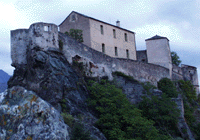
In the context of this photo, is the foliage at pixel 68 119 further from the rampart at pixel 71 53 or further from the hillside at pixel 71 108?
the rampart at pixel 71 53

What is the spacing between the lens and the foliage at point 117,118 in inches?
629

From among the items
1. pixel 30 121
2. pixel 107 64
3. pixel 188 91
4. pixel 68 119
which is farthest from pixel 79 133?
pixel 188 91

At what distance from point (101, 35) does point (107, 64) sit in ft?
22.0

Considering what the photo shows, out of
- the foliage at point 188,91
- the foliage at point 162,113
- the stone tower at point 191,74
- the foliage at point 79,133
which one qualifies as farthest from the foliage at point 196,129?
the stone tower at point 191,74

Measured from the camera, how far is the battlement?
17.3 m

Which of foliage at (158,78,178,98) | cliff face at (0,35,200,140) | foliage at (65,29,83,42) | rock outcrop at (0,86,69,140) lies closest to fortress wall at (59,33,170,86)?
foliage at (158,78,178,98)

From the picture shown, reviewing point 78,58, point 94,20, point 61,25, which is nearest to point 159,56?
point 94,20

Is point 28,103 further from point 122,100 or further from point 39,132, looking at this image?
point 122,100

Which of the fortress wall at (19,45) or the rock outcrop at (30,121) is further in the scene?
the fortress wall at (19,45)

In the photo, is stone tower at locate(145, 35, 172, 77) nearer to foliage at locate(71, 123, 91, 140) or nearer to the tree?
the tree

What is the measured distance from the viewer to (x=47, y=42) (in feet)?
57.5

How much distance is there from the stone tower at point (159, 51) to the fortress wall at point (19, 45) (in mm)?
22026

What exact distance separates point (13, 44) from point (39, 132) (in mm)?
8350

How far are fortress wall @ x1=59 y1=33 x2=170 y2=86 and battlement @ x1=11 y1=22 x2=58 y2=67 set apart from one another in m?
1.31
